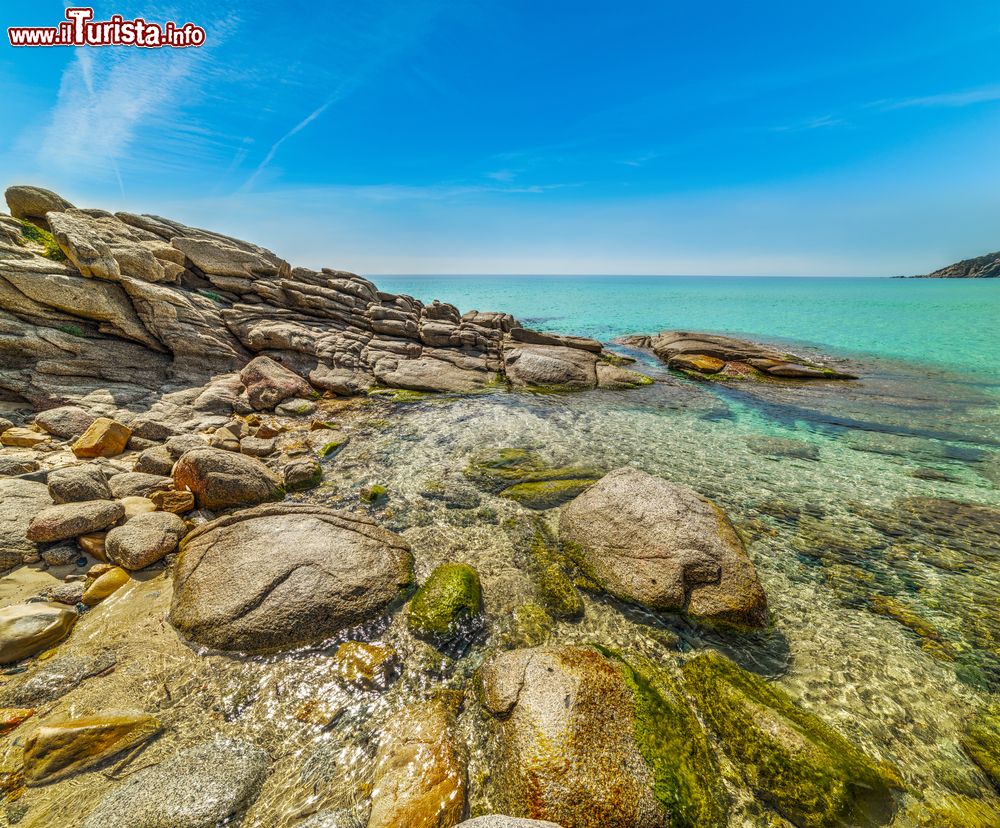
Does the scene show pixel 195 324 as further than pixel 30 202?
Yes

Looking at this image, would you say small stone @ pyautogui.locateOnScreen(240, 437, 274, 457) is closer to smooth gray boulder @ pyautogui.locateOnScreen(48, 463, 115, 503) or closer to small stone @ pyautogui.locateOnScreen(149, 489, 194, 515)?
small stone @ pyautogui.locateOnScreen(149, 489, 194, 515)

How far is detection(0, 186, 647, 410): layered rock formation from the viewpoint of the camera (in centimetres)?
1322

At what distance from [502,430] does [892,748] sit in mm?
12279

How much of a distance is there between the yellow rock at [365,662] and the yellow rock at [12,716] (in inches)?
135

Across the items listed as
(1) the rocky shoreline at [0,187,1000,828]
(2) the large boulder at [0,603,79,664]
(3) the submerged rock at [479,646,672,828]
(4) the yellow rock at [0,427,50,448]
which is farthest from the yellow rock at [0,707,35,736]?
(4) the yellow rock at [0,427,50,448]

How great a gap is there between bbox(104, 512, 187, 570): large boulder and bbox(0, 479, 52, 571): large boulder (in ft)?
3.63

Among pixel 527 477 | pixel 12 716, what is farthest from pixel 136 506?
pixel 527 477

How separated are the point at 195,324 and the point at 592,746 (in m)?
22.0

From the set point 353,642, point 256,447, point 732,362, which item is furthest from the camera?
point 732,362

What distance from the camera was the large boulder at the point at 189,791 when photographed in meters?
3.57

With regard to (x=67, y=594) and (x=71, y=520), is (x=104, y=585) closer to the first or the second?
(x=67, y=594)

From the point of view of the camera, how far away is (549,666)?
5.06 m

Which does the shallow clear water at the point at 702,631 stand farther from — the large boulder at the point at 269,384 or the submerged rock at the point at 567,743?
the large boulder at the point at 269,384

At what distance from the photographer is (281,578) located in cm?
638
